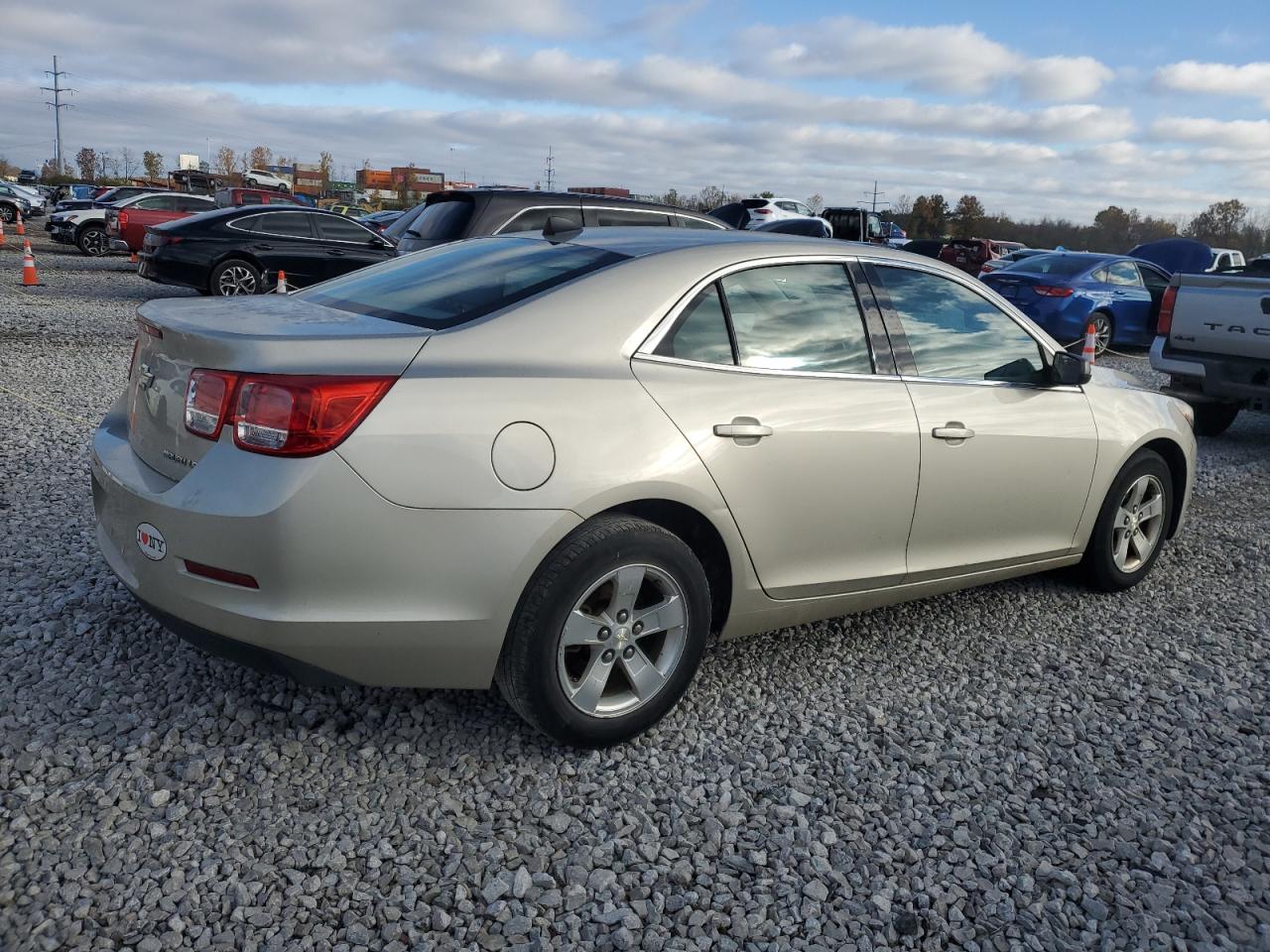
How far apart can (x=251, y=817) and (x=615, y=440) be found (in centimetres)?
141

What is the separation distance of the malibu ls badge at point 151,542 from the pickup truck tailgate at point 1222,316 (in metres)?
8.01

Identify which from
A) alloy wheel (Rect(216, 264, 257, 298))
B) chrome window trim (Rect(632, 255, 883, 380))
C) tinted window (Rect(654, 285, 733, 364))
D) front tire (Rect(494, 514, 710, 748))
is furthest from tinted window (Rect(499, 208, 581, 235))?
front tire (Rect(494, 514, 710, 748))

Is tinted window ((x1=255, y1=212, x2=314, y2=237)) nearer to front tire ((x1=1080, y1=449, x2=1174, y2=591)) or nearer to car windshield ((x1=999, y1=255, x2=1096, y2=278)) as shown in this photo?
car windshield ((x1=999, y1=255, x2=1096, y2=278))

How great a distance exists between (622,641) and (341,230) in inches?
522

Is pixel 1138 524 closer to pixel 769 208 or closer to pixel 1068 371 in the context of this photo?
pixel 1068 371

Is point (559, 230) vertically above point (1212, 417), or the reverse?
point (559, 230)

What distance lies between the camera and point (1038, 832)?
2.92m

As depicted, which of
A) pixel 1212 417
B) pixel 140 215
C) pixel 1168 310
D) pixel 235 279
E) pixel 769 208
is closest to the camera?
pixel 1168 310

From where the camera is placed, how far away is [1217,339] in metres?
8.24

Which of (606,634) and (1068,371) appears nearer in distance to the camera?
(606,634)

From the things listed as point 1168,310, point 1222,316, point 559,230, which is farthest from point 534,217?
point 559,230

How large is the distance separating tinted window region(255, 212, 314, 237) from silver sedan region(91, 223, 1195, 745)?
1159 cm

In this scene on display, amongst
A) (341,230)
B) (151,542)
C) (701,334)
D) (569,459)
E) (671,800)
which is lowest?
(671,800)

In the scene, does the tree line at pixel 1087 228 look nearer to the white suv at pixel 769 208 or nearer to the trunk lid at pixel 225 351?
the white suv at pixel 769 208
